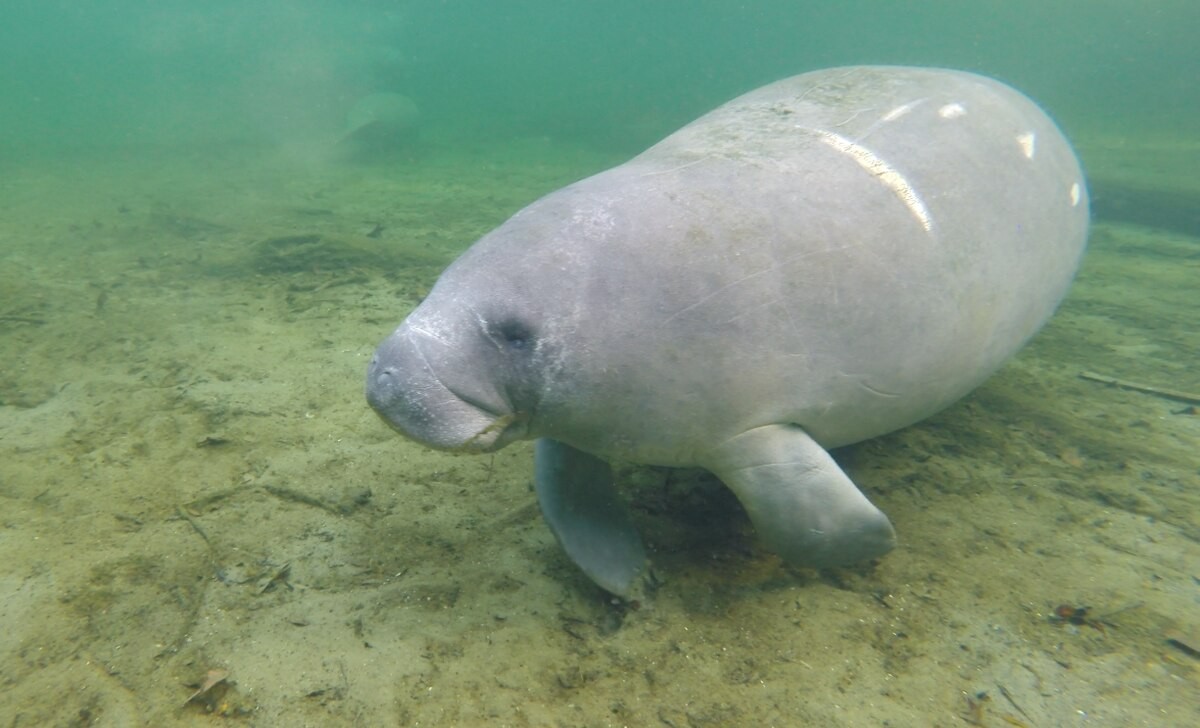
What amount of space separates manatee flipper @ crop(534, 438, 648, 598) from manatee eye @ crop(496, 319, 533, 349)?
948 mm

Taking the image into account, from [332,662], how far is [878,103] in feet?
11.8

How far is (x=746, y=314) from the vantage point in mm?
2588

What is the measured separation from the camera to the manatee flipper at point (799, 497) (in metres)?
2.62

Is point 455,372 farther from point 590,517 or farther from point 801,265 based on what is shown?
point 801,265

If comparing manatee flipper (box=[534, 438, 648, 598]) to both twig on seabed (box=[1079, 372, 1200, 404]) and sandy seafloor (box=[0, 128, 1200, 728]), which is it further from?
twig on seabed (box=[1079, 372, 1200, 404])

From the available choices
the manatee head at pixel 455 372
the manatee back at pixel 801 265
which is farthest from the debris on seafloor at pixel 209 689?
the manatee back at pixel 801 265

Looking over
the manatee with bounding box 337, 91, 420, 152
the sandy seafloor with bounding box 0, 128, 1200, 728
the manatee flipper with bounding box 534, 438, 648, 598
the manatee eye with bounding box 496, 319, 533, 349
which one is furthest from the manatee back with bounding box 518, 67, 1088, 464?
the manatee with bounding box 337, 91, 420, 152

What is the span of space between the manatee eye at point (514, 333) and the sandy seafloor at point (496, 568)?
1216 millimetres

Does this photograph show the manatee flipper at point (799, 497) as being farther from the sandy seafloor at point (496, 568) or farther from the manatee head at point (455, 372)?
the manatee head at point (455, 372)

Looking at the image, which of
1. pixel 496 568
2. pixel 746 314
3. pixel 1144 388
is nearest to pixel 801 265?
pixel 746 314

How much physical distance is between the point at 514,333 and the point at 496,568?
1.27 metres

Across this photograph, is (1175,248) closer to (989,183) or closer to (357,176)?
(989,183)

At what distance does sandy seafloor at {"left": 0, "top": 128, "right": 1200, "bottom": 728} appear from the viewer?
242 centimetres

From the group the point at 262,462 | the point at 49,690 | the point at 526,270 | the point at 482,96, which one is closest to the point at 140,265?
the point at 262,462
